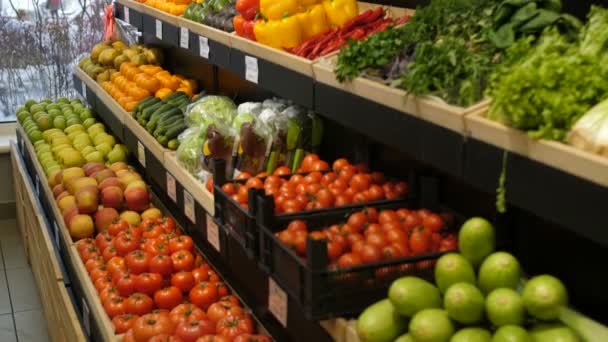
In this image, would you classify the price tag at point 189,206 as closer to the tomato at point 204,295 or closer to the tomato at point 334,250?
the tomato at point 204,295

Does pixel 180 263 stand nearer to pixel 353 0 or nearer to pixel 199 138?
pixel 199 138

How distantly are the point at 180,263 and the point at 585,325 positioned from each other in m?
1.97

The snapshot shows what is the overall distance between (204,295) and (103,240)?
2.96ft

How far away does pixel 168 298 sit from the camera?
292 centimetres

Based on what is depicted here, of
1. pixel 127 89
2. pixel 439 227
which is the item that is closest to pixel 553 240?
pixel 439 227

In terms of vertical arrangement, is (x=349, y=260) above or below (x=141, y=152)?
above

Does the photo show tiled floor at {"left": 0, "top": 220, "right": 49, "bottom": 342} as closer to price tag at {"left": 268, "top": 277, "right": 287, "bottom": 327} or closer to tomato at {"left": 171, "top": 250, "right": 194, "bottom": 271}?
tomato at {"left": 171, "top": 250, "right": 194, "bottom": 271}

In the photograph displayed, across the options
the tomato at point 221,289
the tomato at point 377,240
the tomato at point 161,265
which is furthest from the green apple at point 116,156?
the tomato at point 377,240

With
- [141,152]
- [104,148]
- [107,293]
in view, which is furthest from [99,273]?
[104,148]

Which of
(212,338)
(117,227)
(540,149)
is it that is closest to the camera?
(540,149)

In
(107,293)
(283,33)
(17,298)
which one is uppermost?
(283,33)

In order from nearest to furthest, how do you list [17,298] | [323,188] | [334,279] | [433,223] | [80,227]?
[334,279] < [433,223] < [323,188] < [80,227] < [17,298]

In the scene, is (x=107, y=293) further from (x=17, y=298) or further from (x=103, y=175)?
(x=17, y=298)

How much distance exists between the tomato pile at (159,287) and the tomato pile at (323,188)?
495 millimetres
